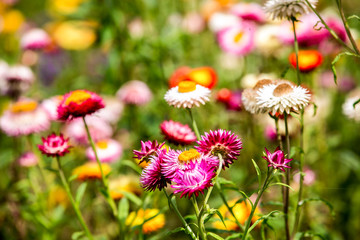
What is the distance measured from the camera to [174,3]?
3.52m

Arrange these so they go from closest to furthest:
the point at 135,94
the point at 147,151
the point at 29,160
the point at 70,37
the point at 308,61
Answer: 1. the point at 147,151
2. the point at 308,61
3. the point at 29,160
4. the point at 135,94
5. the point at 70,37

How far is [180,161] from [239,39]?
4.70 ft

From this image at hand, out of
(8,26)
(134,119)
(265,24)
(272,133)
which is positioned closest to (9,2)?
(8,26)

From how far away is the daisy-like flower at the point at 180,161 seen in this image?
91 cm

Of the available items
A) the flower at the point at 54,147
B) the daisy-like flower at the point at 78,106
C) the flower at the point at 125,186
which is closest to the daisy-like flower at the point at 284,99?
the daisy-like flower at the point at 78,106

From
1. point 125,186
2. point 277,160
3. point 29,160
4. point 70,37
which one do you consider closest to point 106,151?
point 125,186

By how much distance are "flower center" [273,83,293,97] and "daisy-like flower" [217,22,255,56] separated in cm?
109

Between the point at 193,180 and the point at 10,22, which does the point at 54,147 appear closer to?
the point at 193,180

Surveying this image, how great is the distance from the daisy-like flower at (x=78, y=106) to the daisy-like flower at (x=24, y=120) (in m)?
0.71

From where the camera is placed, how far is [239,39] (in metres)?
2.21

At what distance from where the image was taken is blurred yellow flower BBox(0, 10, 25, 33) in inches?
170

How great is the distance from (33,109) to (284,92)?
138cm

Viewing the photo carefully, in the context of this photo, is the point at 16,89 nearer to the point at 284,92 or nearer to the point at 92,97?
the point at 92,97

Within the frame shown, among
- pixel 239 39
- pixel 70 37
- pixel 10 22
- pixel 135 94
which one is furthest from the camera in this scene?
pixel 10 22
